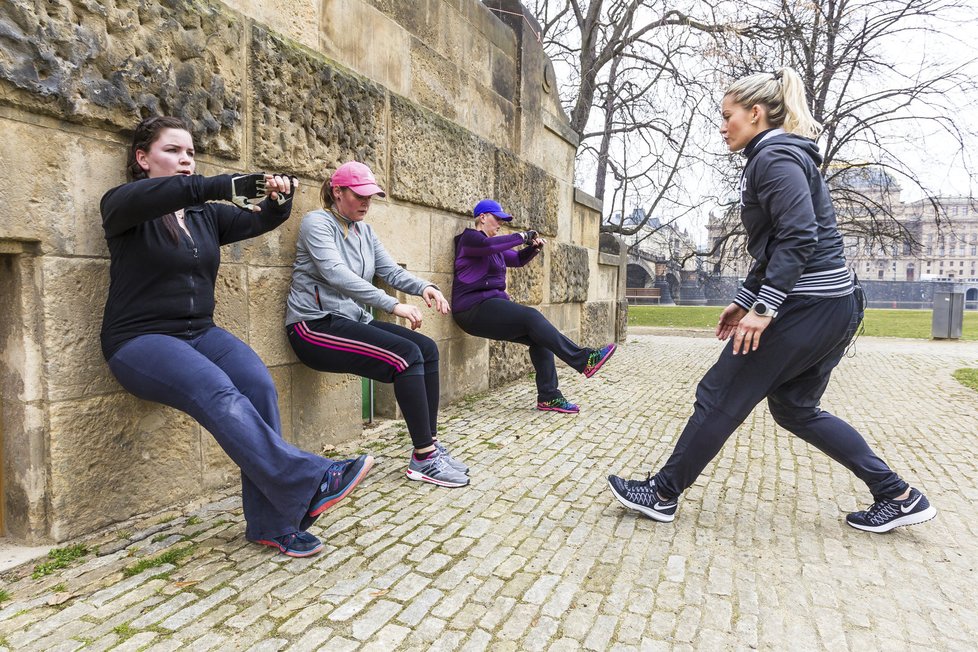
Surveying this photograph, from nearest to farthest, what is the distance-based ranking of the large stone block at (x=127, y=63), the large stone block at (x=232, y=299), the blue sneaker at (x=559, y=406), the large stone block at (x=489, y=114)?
the large stone block at (x=127, y=63) → the large stone block at (x=232, y=299) → the blue sneaker at (x=559, y=406) → the large stone block at (x=489, y=114)

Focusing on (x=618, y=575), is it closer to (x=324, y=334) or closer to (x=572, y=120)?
(x=324, y=334)

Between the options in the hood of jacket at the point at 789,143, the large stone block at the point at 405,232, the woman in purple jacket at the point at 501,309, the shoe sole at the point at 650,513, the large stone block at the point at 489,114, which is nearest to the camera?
the hood of jacket at the point at 789,143

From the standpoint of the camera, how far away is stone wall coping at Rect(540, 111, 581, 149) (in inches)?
281

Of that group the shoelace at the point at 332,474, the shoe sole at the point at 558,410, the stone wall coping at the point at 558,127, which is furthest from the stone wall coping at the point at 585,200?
the shoelace at the point at 332,474

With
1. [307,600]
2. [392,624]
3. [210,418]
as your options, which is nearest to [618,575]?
[392,624]

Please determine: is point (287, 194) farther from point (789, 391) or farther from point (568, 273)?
point (568, 273)

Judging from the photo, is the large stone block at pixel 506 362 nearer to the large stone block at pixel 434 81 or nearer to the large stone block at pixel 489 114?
the large stone block at pixel 489 114

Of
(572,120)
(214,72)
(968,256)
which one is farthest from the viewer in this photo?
(968,256)

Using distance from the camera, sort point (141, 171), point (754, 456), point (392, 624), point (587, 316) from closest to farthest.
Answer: point (392, 624) → point (141, 171) → point (754, 456) → point (587, 316)

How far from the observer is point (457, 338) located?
5.46 metres

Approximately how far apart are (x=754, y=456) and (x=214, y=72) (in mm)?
3724

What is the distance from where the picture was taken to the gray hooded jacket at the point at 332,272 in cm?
330

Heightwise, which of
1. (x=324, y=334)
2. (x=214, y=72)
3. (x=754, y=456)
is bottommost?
(x=754, y=456)

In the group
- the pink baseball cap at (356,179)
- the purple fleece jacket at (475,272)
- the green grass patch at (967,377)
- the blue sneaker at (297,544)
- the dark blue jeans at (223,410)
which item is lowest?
the green grass patch at (967,377)
